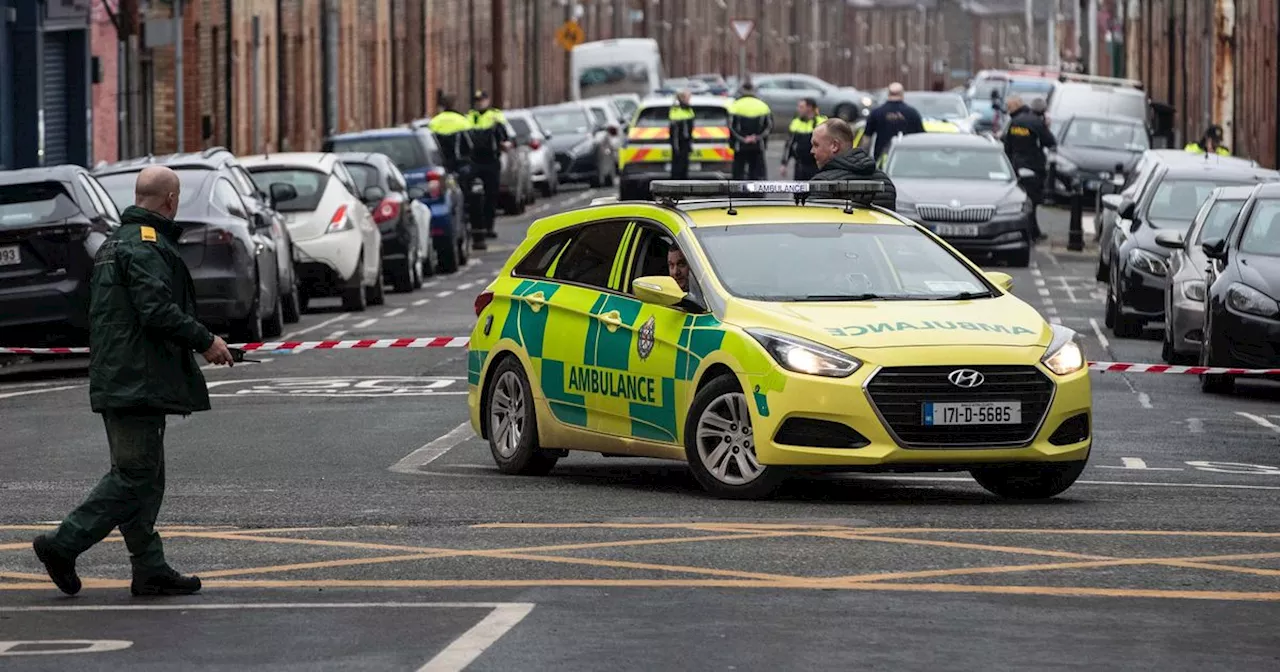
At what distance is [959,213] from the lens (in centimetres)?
3472

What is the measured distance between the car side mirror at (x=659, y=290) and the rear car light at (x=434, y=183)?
22.3 metres

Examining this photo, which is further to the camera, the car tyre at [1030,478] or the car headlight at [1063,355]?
the car tyre at [1030,478]

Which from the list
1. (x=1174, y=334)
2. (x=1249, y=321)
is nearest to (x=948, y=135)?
(x=1174, y=334)

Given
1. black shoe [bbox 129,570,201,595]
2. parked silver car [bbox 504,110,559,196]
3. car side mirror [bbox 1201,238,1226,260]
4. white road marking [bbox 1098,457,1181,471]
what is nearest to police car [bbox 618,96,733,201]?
parked silver car [bbox 504,110,559,196]

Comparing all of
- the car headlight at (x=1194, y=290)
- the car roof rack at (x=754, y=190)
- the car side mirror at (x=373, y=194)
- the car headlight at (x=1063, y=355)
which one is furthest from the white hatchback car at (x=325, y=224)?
the car headlight at (x=1063, y=355)

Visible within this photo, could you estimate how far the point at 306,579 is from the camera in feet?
35.1

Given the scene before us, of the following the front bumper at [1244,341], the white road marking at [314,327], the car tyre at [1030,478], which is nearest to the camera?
the car tyre at [1030,478]

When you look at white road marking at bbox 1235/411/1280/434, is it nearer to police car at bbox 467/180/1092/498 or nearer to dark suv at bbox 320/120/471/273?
police car at bbox 467/180/1092/498

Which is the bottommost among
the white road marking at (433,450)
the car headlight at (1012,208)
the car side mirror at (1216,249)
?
the white road marking at (433,450)

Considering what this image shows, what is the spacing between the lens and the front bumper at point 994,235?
34.7 meters

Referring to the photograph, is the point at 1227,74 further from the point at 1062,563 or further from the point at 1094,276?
the point at 1062,563

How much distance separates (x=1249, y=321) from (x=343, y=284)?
38.7ft

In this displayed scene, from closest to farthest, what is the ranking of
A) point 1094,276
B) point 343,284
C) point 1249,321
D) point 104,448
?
1. point 104,448
2. point 1249,321
3. point 343,284
4. point 1094,276

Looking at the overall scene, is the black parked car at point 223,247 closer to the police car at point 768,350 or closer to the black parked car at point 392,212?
the black parked car at point 392,212
